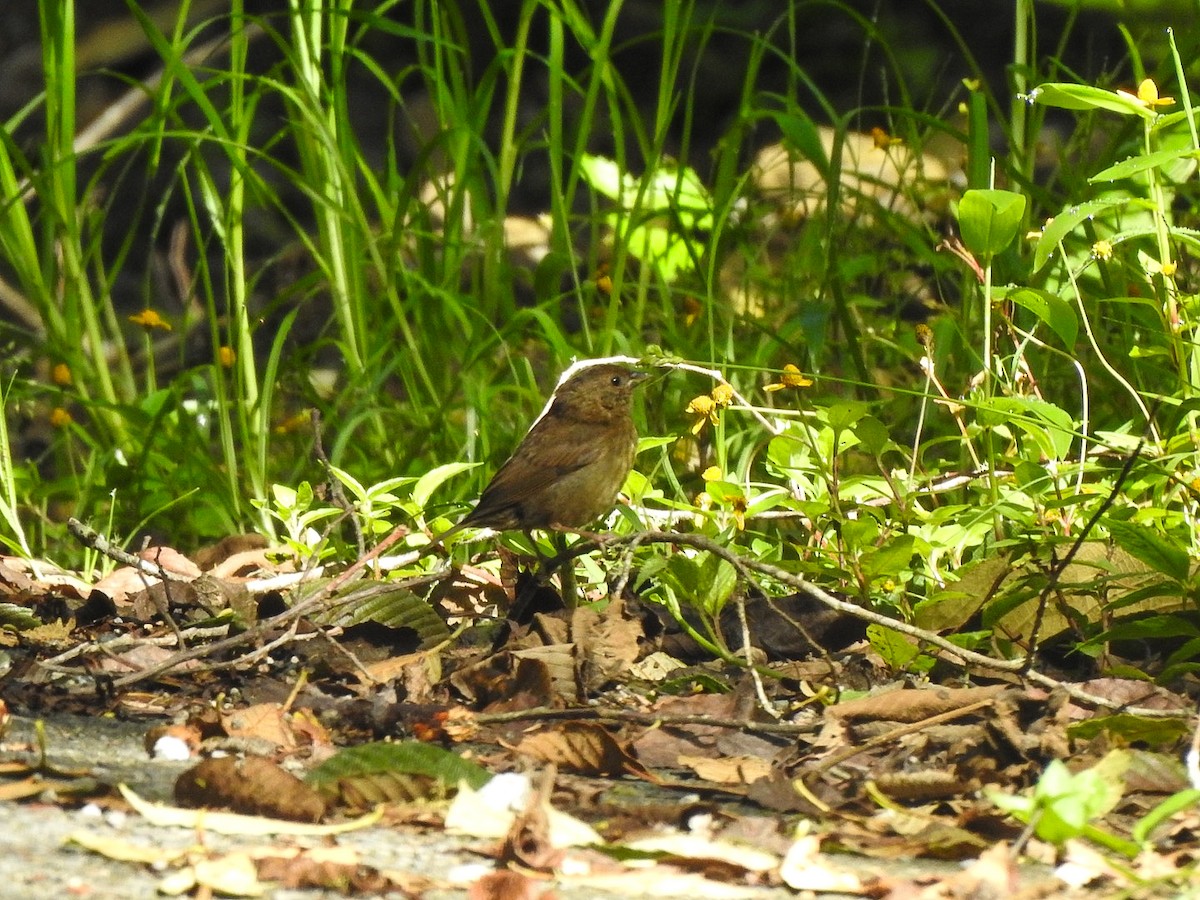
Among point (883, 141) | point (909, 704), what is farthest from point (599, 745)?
point (883, 141)

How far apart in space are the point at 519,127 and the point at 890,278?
2.91 meters

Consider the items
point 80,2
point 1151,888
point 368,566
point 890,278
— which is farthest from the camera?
point 80,2

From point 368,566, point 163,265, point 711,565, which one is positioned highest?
point 711,565

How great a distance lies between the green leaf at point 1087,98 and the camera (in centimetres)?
249

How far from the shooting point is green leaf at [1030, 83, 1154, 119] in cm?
249

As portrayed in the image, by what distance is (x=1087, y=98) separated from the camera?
2492mm

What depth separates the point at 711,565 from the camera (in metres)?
2.55

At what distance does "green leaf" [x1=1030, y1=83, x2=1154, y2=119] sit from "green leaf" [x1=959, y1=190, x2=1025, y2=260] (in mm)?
164

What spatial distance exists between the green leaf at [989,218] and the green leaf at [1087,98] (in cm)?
16

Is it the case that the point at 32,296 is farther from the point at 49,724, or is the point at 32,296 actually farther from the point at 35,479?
the point at 49,724

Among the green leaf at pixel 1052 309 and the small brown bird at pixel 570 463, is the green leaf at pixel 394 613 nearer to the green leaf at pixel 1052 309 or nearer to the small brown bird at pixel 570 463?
the small brown bird at pixel 570 463

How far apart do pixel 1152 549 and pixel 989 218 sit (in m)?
0.67

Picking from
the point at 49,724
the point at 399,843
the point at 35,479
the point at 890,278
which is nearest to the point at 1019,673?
the point at 399,843

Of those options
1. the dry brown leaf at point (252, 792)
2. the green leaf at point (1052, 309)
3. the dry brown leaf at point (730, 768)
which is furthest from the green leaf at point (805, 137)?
the dry brown leaf at point (252, 792)
